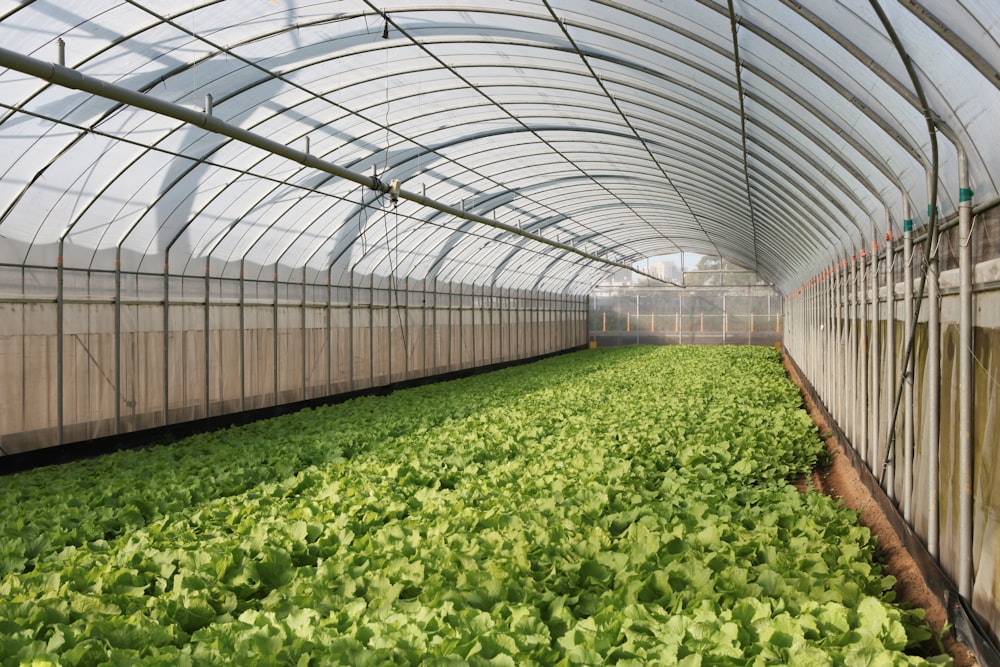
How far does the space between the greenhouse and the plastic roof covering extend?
0.21 feet

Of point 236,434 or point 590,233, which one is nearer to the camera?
point 236,434

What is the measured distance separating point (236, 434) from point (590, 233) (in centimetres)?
2355

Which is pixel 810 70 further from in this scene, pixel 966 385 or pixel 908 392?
pixel 966 385

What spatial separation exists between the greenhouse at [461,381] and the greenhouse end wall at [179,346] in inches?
2.9

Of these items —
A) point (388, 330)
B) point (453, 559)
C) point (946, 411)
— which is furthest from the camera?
point (388, 330)

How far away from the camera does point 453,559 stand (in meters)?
5.38

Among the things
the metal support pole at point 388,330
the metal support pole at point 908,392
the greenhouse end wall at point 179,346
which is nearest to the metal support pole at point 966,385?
the metal support pole at point 908,392

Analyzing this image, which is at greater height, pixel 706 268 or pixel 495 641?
pixel 706 268

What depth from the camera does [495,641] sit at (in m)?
3.87

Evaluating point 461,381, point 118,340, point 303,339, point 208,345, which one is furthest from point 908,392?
point 461,381

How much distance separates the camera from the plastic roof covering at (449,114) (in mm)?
6945

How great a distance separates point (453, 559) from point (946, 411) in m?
4.07

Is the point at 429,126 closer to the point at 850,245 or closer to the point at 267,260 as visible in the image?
the point at 267,260

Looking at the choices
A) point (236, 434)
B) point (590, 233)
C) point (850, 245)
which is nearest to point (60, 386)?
point (236, 434)
